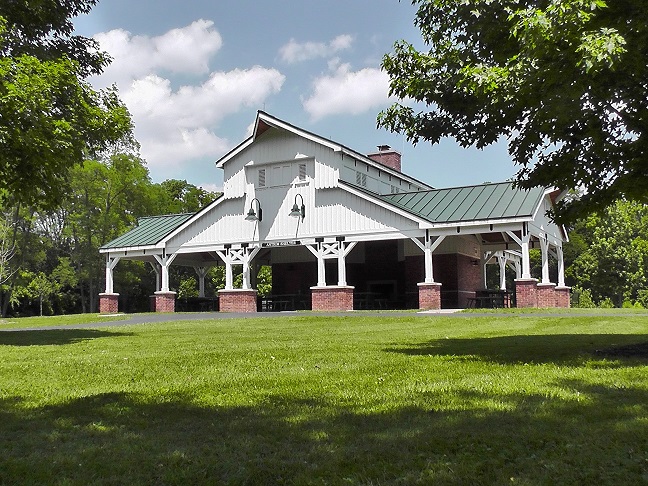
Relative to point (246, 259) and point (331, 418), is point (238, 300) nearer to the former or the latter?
point (246, 259)

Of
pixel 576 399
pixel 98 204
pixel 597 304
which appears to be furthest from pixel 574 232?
pixel 576 399

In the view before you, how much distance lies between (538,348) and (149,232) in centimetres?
2978

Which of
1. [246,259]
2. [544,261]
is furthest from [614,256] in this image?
[246,259]

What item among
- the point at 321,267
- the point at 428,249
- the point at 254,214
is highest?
the point at 254,214

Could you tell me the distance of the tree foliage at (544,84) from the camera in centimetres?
751

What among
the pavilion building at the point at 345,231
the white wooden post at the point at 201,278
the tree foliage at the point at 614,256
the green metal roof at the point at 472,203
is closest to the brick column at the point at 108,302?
the pavilion building at the point at 345,231

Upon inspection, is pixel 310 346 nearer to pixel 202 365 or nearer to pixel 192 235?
pixel 202 365

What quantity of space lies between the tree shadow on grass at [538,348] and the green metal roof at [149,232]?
80.4ft

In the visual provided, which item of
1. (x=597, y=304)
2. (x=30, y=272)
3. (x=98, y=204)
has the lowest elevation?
(x=597, y=304)

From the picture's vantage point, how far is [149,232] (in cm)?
3709

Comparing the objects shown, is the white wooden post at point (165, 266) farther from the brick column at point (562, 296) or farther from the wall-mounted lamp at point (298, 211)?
the brick column at point (562, 296)

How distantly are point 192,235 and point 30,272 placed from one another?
20.6 metres

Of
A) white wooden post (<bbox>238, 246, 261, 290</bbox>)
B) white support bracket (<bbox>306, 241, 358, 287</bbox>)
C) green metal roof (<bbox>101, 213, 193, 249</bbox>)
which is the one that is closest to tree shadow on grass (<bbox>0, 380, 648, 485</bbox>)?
white support bracket (<bbox>306, 241, 358, 287</bbox>)

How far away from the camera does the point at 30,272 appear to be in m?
48.2
